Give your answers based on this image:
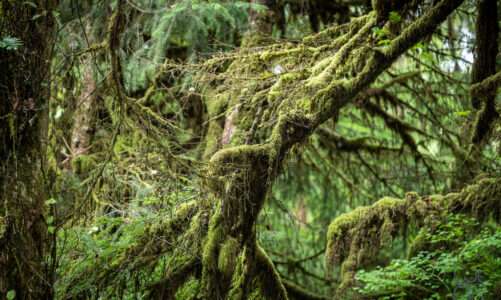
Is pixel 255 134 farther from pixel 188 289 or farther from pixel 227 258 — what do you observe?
pixel 188 289

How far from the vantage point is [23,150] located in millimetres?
3719

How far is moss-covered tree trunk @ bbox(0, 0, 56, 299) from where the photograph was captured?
11.9 ft

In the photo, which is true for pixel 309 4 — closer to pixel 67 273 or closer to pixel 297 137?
pixel 297 137

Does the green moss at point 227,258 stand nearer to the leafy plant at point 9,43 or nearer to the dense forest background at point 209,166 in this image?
the dense forest background at point 209,166

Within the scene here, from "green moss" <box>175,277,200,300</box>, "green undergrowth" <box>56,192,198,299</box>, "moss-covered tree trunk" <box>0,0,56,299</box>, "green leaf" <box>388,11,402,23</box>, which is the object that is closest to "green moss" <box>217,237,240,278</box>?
"green undergrowth" <box>56,192,198,299</box>

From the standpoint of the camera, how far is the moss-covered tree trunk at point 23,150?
11.9ft

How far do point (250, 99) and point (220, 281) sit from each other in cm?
138

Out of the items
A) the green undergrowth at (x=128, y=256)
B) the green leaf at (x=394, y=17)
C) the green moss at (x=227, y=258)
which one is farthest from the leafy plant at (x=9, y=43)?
the green leaf at (x=394, y=17)

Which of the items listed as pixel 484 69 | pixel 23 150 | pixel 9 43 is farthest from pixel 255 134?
pixel 484 69

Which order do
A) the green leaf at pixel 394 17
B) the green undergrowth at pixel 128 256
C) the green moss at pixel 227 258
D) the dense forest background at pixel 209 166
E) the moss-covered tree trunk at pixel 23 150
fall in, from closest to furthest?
the moss-covered tree trunk at pixel 23 150 < the dense forest background at pixel 209 166 < the green moss at pixel 227 258 < the green undergrowth at pixel 128 256 < the green leaf at pixel 394 17

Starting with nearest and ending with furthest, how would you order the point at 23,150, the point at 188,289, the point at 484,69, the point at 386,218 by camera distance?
1. the point at 23,150
2. the point at 188,289
3. the point at 484,69
4. the point at 386,218

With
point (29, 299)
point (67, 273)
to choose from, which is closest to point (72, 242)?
point (67, 273)

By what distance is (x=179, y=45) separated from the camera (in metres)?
7.61

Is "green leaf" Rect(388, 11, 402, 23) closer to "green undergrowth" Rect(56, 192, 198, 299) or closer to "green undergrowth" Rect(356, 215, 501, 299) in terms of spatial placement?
"green undergrowth" Rect(356, 215, 501, 299)
